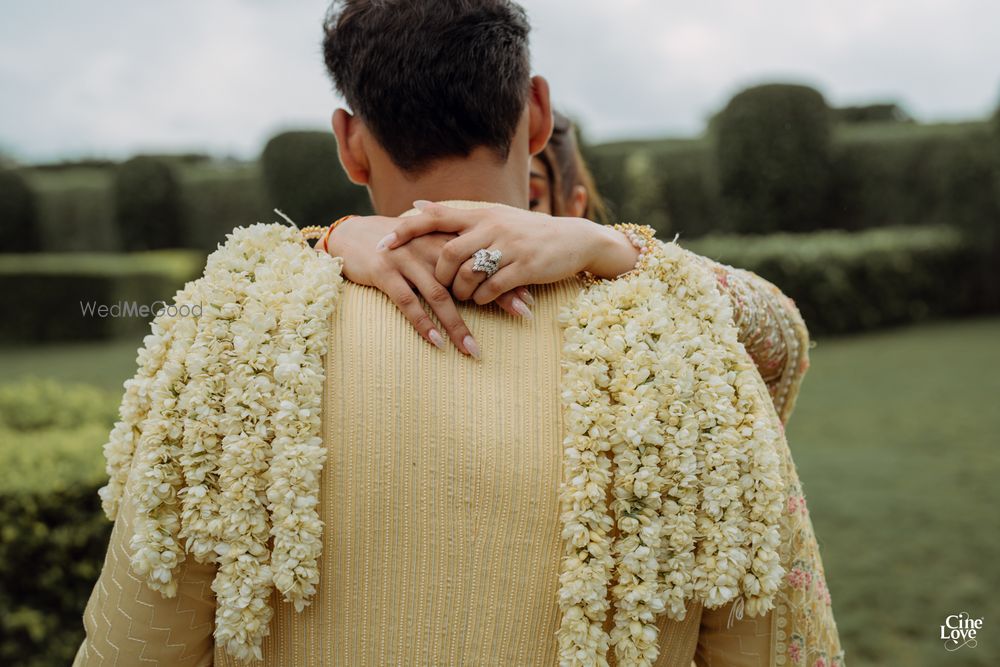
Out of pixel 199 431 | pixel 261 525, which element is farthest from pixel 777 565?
pixel 199 431

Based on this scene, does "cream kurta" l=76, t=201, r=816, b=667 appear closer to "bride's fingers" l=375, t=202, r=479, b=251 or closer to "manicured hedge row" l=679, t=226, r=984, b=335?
"bride's fingers" l=375, t=202, r=479, b=251

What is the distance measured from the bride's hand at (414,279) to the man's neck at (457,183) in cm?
6

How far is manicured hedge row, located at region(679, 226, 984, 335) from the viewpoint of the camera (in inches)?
517

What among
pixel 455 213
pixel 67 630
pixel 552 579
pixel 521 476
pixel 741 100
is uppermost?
pixel 741 100

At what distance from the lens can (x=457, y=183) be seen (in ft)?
4.56

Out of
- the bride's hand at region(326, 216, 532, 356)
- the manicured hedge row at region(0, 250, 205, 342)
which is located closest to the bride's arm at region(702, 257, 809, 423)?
the bride's hand at region(326, 216, 532, 356)

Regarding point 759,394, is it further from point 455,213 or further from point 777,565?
point 455,213

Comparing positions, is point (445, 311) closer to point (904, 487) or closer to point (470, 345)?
point (470, 345)

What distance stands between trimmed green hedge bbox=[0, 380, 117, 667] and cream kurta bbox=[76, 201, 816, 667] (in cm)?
269

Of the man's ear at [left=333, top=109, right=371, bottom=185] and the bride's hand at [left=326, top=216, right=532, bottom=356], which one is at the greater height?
the man's ear at [left=333, top=109, right=371, bottom=185]

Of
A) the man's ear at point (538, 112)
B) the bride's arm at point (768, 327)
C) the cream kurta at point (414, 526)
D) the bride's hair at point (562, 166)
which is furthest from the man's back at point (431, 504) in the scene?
the bride's hair at point (562, 166)

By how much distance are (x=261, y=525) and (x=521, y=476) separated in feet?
1.27

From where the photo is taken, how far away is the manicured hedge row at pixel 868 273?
43.1 feet

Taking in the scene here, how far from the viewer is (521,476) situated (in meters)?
1.26
